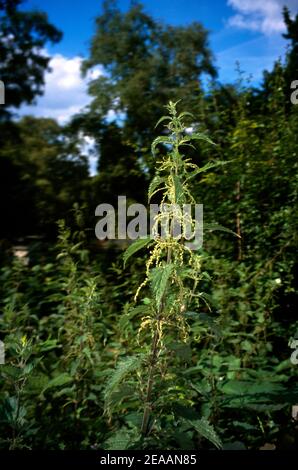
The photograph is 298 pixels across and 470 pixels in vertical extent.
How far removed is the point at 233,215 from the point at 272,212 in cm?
34

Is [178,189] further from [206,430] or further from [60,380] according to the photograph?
[60,380]

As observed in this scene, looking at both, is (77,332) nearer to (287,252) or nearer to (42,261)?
(287,252)

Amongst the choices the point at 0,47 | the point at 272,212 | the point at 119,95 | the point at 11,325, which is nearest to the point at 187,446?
the point at 11,325

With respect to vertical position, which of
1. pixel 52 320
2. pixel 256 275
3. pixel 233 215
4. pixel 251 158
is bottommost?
pixel 52 320

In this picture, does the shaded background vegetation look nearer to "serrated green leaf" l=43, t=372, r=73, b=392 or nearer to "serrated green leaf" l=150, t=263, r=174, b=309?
"serrated green leaf" l=43, t=372, r=73, b=392

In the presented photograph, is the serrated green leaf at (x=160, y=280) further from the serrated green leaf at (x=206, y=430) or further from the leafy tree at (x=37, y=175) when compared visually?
the leafy tree at (x=37, y=175)

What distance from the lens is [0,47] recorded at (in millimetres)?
9172

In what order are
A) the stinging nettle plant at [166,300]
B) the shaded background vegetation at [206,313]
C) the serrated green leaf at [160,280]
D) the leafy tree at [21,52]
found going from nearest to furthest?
the serrated green leaf at [160,280]
the stinging nettle plant at [166,300]
the shaded background vegetation at [206,313]
the leafy tree at [21,52]

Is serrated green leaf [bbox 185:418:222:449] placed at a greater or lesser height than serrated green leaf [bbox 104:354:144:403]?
lesser

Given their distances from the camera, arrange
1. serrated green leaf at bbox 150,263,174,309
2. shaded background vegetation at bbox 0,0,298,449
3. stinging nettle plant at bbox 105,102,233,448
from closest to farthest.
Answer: serrated green leaf at bbox 150,263,174,309 < stinging nettle plant at bbox 105,102,233,448 < shaded background vegetation at bbox 0,0,298,449

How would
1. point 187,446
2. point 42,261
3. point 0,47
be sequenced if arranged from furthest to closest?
point 0,47, point 42,261, point 187,446

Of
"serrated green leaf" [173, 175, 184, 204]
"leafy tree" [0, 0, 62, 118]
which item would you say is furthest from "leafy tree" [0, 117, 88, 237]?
"serrated green leaf" [173, 175, 184, 204]

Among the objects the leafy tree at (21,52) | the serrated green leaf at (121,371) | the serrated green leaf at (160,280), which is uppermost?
the leafy tree at (21,52)

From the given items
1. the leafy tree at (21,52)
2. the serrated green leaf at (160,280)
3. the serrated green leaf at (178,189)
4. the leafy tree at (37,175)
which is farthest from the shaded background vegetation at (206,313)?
the leafy tree at (21,52)
